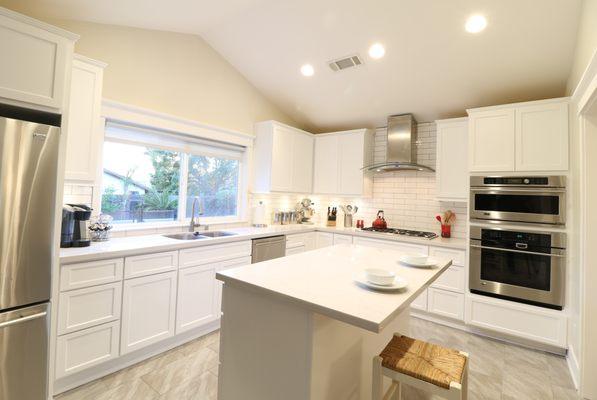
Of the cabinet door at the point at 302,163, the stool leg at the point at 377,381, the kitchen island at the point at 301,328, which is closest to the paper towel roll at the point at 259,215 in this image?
the cabinet door at the point at 302,163

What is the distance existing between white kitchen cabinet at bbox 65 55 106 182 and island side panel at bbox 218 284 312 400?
1560 millimetres

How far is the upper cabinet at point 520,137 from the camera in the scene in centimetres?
268

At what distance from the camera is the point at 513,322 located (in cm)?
283

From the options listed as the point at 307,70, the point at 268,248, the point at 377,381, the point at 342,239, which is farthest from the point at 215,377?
the point at 307,70

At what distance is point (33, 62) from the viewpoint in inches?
65.7

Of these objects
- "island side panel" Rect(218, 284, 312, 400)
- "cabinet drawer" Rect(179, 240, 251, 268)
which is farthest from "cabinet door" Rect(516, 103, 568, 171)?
"cabinet drawer" Rect(179, 240, 251, 268)

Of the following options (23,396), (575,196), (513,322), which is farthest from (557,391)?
(23,396)

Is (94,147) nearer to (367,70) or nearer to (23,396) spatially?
(23,396)

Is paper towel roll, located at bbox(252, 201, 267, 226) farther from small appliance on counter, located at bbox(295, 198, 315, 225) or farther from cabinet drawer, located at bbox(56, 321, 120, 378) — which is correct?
cabinet drawer, located at bbox(56, 321, 120, 378)

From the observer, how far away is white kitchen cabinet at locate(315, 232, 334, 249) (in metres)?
4.16

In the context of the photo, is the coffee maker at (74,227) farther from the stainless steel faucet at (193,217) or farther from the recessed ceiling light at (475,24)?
the recessed ceiling light at (475,24)

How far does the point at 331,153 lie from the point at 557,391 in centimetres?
353

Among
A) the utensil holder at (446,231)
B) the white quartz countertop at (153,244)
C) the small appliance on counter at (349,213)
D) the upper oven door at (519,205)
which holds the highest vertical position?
the upper oven door at (519,205)

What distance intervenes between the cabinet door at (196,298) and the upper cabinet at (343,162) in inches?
91.7
